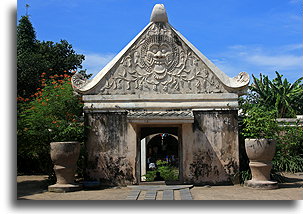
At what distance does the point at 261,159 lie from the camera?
30.4 feet

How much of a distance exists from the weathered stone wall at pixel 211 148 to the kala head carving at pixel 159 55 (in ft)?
5.18

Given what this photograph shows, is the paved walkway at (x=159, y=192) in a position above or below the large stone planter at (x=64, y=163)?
below

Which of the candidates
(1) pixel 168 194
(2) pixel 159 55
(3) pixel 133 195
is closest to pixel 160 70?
(2) pixel 159 55

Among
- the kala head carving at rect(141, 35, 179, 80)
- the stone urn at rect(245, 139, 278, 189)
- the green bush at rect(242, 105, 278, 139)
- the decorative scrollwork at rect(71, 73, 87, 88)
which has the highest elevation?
the kala head carving at rect(141, 35, 179, 80)

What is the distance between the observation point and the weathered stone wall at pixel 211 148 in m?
10.1

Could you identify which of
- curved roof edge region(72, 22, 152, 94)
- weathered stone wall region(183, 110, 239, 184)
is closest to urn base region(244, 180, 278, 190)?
weathered stone wall region(183, 110, 239, 184)

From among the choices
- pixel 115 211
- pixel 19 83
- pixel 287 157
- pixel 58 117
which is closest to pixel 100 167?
pixel 58 117

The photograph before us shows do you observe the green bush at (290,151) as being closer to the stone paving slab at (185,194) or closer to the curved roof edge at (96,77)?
the stone paving slab at (185,194)

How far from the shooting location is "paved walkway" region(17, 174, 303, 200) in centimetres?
812

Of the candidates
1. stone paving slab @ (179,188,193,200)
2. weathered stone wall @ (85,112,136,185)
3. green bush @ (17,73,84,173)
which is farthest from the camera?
weathered stone wall @ (85,112,136,185)

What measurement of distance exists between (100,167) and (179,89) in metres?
3.19

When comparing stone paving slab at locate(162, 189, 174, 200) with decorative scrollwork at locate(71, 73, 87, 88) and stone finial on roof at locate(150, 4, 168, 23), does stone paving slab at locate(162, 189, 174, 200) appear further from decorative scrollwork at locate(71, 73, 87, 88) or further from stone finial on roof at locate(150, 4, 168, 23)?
stone finial on roof at locate(150, 4, 168, 23)

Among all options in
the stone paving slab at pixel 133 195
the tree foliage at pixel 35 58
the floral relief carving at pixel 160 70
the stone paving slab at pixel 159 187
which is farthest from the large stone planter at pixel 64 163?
the tree foliage at pixel 35 58

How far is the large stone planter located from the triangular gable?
184cm
